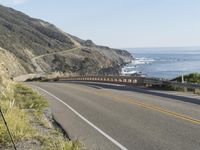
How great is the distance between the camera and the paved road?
11.5m

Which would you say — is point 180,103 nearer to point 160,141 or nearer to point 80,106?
point 80,106

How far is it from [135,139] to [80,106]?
947cm

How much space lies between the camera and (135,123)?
15.0m

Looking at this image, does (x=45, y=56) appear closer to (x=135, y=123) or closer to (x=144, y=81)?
(x=144, y=81)

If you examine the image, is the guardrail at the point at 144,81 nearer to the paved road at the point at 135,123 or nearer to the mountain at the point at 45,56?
the paved road at the point at 135,123

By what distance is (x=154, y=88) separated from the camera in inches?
1229

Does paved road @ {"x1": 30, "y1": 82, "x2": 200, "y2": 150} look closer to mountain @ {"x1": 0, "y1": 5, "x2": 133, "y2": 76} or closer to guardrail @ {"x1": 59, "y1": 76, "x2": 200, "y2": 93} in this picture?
guardrail @ {"x1": 59, "y1": 76, "x2": 200, "y2": 93}

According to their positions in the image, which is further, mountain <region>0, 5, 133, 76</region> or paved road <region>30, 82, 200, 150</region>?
mountain <region>0, 5, 133, 76</region>

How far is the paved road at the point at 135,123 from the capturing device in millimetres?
11531

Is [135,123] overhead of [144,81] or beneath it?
beneath

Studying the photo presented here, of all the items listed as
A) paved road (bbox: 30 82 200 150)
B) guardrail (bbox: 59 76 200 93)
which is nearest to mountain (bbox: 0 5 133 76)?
guardrail (bbox: 59 76 200 93)

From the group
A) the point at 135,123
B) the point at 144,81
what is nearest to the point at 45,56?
the point at 144,81

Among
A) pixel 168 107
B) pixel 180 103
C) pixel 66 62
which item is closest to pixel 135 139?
pixel 168 107

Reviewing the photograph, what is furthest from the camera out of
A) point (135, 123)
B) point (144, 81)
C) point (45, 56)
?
point (45, 56)
